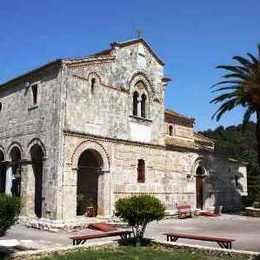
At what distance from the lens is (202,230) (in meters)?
22.1

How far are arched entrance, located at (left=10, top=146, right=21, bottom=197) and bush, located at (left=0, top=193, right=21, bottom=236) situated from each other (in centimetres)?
1130

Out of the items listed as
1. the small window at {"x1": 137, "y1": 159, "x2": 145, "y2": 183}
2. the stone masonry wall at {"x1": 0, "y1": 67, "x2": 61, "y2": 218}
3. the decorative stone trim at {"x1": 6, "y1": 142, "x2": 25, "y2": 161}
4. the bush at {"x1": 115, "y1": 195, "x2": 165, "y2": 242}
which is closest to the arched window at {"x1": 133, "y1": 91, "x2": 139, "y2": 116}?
the small window at {"x1": 137, "y1": 159, "x2": 145, "y2": 183}

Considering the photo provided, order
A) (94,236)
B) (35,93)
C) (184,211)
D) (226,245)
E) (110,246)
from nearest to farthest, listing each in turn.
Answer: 1. (226,245)
2. (110,246)
3. (94,236)
4. (35,93)
5. (184,211)

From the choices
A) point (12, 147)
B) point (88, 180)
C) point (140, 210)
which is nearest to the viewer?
point (140, 210)

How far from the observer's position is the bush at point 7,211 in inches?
520

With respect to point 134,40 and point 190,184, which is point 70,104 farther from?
point 190,184

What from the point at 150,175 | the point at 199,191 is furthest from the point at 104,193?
the point at 199,191

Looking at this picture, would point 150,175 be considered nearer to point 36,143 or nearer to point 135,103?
point 135,103

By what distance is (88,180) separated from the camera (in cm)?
2541

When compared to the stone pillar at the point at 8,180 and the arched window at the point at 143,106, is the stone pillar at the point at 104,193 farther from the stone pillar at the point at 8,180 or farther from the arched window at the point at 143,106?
the stone pillar at the point at 8,180

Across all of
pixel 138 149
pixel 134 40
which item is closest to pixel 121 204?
pixel 138 149

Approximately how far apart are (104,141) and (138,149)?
289 cm

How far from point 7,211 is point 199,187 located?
782 inches

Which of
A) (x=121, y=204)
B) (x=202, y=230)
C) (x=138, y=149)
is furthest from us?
(x=138, y=149)
